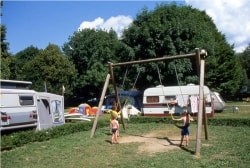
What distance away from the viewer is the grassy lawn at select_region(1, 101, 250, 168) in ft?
38.3

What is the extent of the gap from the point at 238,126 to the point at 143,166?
1265cm

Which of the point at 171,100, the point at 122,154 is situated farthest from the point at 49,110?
the point at 171,100

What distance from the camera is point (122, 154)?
13.6 m

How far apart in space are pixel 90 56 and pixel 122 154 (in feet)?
153

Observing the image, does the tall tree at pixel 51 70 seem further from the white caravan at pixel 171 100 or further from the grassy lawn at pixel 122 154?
the grassy lawn at pixel 122 154

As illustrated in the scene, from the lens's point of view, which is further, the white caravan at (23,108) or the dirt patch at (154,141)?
the white caravan at (23,108)

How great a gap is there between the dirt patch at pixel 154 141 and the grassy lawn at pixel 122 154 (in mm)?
46

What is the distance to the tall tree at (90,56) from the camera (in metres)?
55.9

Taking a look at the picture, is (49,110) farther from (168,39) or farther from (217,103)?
(168,39)

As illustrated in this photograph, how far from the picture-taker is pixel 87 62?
59281 mm

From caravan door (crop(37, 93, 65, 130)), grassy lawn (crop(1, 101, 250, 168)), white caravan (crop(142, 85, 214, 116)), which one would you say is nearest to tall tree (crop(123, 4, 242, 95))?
white caravan (crop(142, 85, 214, 116))

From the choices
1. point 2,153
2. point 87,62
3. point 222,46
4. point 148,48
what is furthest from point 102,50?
point 2,153

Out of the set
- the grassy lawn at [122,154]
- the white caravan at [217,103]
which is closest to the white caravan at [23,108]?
the grassy lawn at [122,154]

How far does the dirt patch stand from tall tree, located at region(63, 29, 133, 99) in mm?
35952
